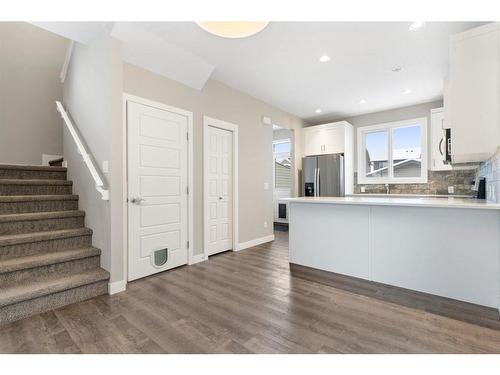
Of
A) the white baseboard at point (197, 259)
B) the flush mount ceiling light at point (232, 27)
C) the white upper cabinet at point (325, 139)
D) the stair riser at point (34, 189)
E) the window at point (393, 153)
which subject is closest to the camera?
the flush mount ceiling light at point (232, 27)

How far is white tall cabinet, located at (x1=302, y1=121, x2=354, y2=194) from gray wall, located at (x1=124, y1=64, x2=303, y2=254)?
0.50m

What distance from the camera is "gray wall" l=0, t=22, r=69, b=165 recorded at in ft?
13.1

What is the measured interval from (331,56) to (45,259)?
3.89 m

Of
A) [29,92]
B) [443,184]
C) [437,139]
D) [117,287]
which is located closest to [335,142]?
[437,139]

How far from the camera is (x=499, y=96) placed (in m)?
2.11

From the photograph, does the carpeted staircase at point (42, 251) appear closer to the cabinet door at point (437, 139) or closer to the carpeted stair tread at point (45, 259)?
the carpeted stair tread at point (45, 259)

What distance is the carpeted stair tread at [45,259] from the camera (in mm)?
2244

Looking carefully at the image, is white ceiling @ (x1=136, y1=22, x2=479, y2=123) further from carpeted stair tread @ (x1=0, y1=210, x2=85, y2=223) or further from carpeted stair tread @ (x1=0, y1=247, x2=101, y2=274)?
carpeted stair tread @ (x1=0, y1=247, x2=101, y2=274)

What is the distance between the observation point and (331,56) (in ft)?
10.4

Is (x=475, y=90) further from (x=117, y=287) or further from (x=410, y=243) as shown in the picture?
(x=117, y=287)

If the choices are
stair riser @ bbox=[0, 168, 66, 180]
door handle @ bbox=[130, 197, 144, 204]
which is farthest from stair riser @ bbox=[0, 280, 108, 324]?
stair riser @ bbox=[0, 168, 66, 180]

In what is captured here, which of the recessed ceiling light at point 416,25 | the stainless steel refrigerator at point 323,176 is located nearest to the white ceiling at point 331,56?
the recessed ceiling light at point 416,25

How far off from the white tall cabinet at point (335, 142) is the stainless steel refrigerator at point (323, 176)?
0.15 meters
